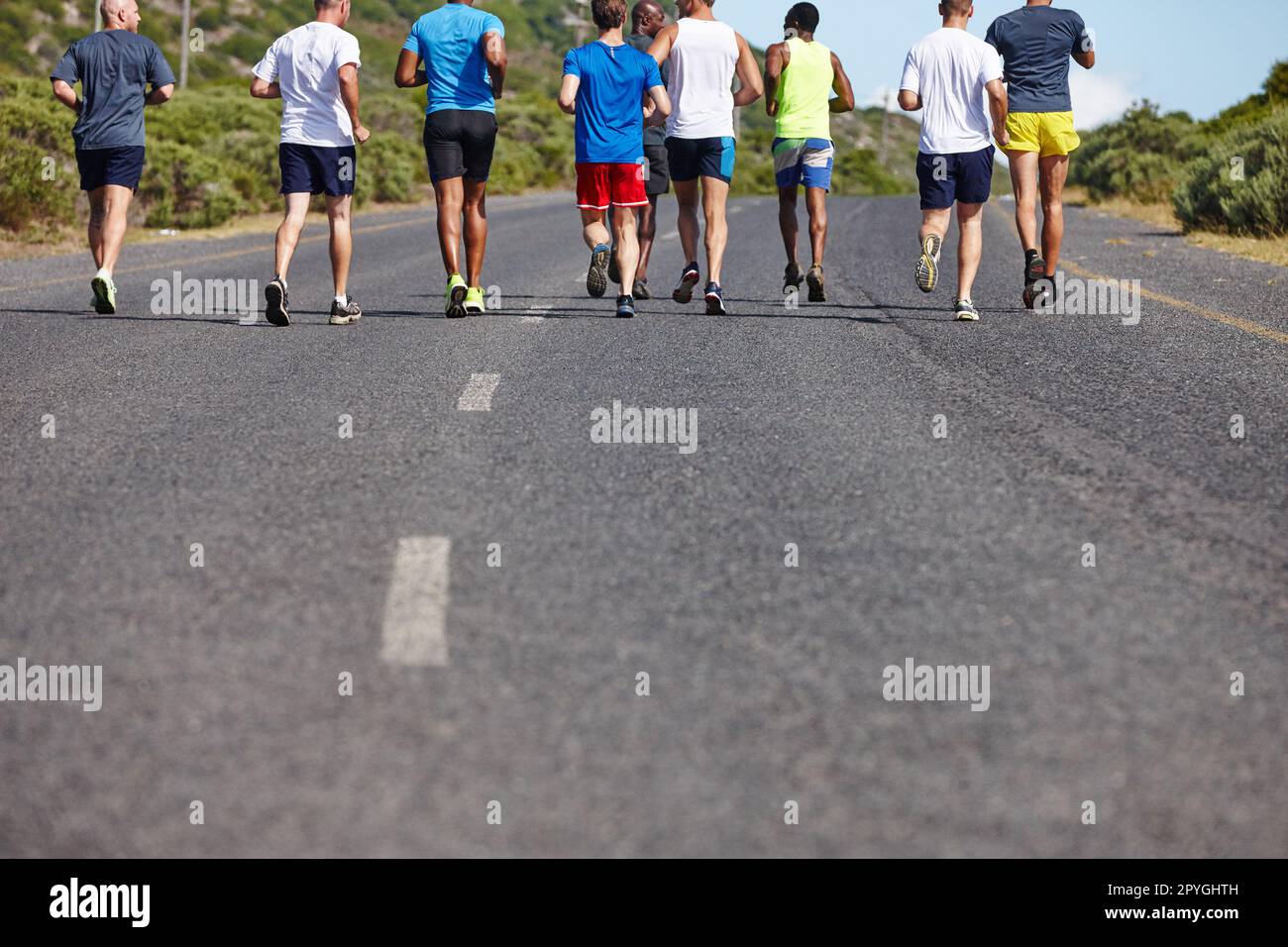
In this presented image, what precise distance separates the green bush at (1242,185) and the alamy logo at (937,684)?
16.4 meters

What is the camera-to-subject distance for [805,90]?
11133 millimetres

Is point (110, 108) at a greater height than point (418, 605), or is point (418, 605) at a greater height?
point (110, 108)

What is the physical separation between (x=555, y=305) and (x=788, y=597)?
763 cm

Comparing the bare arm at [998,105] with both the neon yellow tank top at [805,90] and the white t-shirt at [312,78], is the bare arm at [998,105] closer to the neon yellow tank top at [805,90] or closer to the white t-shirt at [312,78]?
the neon yellow tank top at [805,90]

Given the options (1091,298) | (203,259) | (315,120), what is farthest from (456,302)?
(203,259)

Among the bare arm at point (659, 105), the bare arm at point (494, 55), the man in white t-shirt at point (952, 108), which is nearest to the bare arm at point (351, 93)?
the bare arm at point (494, 55)

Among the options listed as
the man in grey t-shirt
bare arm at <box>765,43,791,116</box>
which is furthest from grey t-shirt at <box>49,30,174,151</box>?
bare arm at <box>765,43,791,116</box>

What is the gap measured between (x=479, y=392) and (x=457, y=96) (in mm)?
3458

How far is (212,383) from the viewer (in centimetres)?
786

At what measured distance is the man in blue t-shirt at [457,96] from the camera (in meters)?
10.1

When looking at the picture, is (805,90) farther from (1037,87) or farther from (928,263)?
(928,263)

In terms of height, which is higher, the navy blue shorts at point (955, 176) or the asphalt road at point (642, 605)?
the navy blue shorts at point (955, 176)

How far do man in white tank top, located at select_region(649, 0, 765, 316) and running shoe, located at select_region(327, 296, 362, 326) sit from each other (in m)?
2.43
